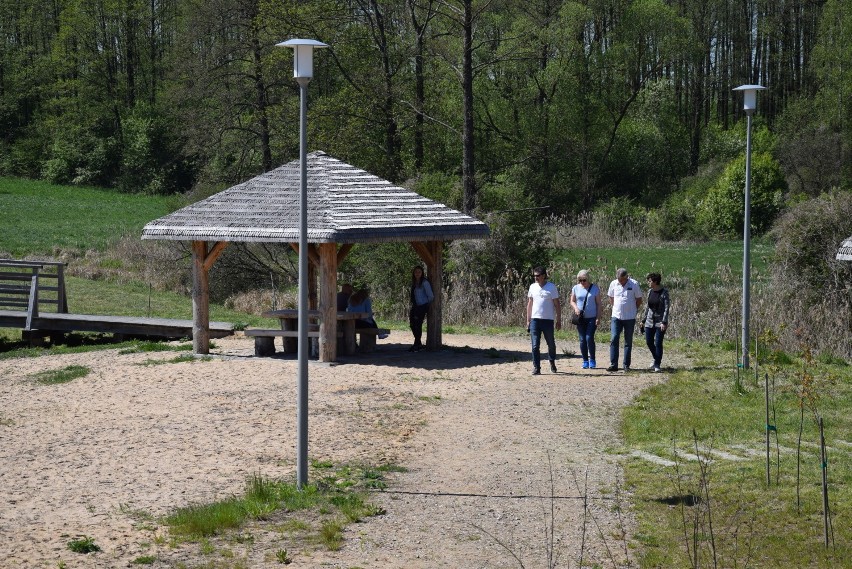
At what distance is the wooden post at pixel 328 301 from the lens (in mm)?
18000

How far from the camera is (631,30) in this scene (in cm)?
5491

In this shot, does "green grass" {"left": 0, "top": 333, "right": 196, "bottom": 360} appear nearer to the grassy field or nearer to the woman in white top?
the grassy field

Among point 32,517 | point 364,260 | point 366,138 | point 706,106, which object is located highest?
point 706,106

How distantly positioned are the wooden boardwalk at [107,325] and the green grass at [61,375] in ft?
11.6

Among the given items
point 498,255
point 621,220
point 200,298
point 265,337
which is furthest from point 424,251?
point 621,220

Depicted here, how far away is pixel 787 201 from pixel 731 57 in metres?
20.4

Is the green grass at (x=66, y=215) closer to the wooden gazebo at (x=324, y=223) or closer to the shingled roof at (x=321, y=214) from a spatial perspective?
the wooden gazebo at (x=324, y=223)

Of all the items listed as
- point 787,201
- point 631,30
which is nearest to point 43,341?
point 787,201

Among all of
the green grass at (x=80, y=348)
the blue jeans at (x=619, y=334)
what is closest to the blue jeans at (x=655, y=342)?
the blue jeans at (x=619, y=334)

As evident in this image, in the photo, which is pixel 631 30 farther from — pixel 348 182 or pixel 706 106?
pixel 348 182

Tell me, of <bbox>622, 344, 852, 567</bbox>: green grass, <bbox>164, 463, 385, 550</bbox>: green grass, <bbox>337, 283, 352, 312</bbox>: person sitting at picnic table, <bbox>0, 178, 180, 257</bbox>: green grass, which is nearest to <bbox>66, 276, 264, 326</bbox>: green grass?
<bbox>337, 283, 352, 312</bbox>: person sitting at picnic table

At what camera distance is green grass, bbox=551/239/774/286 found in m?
29.7

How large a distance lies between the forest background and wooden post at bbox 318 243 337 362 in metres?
7.13

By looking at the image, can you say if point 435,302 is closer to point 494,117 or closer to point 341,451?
point 341,451
